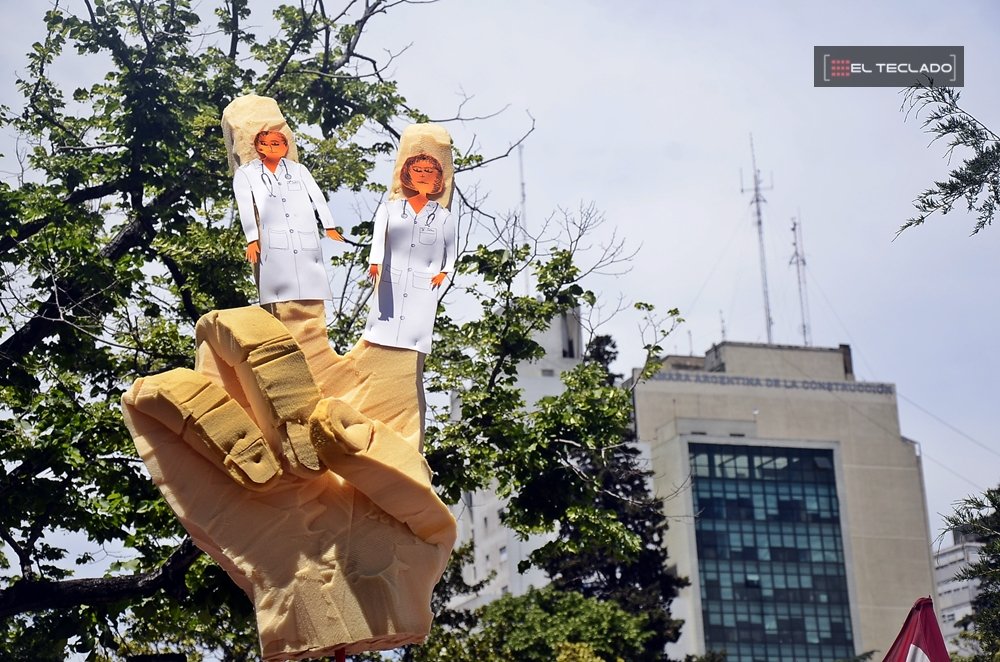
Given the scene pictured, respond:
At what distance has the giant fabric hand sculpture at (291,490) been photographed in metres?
12.0

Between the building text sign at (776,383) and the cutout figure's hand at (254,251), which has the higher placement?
the building text sign at (776,383)

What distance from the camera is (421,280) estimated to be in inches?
533

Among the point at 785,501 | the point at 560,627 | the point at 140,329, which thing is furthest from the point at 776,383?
the point at 140,329

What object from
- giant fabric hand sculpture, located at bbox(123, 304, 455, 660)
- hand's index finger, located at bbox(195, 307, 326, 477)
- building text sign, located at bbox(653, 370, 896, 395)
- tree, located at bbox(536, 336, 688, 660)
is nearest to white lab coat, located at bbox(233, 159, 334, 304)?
giant fabric hand sculpture, located at bbox(123, 304, 455, 660)

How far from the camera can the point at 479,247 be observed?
59.5ft

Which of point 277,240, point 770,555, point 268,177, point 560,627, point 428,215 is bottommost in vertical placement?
point 560,627

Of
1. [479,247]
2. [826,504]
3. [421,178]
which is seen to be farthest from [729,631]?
[421,178]

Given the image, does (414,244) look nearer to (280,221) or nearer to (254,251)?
(280,221)

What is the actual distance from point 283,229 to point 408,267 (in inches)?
48.3

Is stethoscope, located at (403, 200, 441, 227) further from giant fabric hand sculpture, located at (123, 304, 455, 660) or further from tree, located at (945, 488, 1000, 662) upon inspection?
tree, located at (945, 488, 1000, 662)

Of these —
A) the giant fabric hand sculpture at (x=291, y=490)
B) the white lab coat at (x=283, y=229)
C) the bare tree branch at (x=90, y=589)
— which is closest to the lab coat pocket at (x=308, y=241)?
the white lab coat at (x=283, y=229)

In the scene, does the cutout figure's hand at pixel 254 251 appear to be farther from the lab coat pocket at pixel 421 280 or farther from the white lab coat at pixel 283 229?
the lab coat pocket at pixel 421 280

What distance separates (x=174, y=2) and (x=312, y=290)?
720cm

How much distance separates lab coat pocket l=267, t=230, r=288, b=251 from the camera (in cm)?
1311
